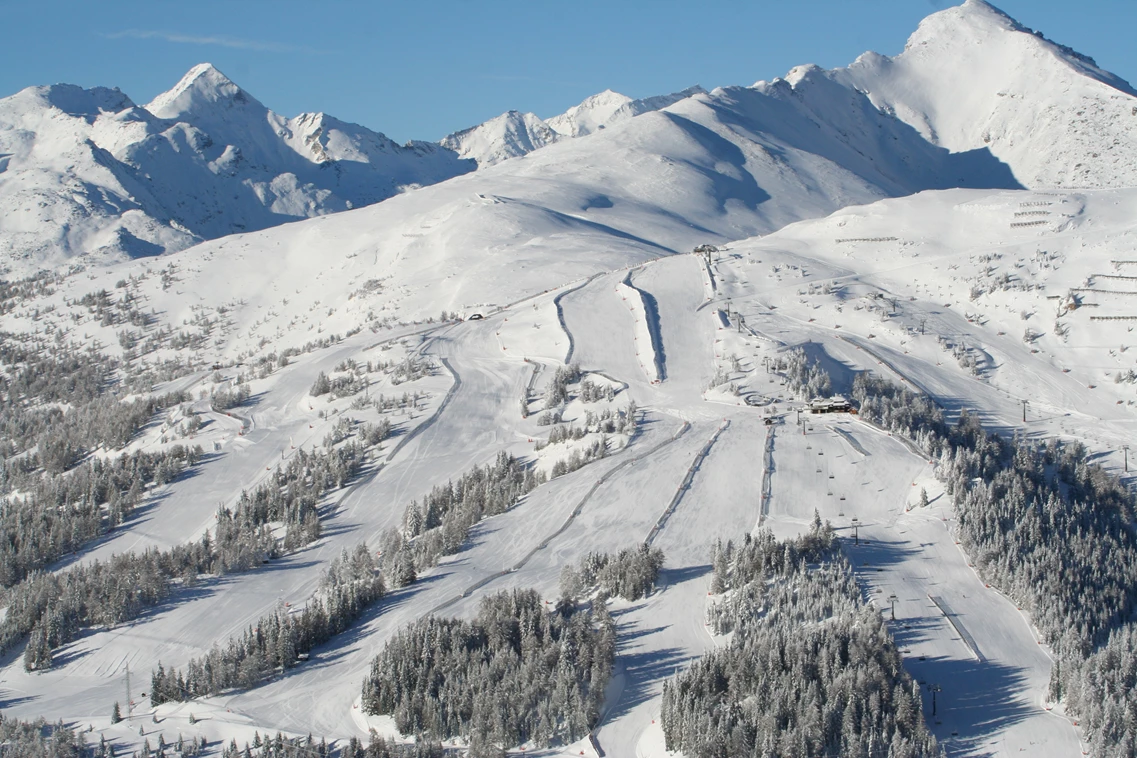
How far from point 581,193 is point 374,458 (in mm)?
112021

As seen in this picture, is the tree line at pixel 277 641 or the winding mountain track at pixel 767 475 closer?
the tree line at pixel 277 641

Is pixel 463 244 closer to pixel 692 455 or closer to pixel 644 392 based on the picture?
pixel 644 392

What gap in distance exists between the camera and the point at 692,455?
216 feet

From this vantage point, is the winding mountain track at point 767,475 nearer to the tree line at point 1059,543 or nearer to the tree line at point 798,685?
the tree line at point 1059,543

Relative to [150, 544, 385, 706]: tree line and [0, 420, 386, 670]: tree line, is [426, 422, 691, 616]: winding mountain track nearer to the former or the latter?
[150, 544, 385, 706]: tree line

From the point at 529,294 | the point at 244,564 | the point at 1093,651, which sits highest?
the point at 529,294

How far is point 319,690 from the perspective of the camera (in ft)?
150

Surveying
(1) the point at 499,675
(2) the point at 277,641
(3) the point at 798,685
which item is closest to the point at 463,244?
(2) the point at 277,641

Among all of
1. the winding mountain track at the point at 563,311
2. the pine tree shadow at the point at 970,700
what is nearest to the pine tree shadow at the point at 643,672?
the pine tree shadow at the point at 970,700

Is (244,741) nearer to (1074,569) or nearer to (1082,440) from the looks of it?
(1074,569)

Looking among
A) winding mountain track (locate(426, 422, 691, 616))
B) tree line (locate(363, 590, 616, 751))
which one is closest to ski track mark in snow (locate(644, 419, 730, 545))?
winding mountain track (locate(426, 422, 691, 616))

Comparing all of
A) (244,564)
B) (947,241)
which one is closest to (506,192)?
(947,241)

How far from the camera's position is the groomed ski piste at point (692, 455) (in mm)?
44812

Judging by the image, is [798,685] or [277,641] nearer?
[798,685]
